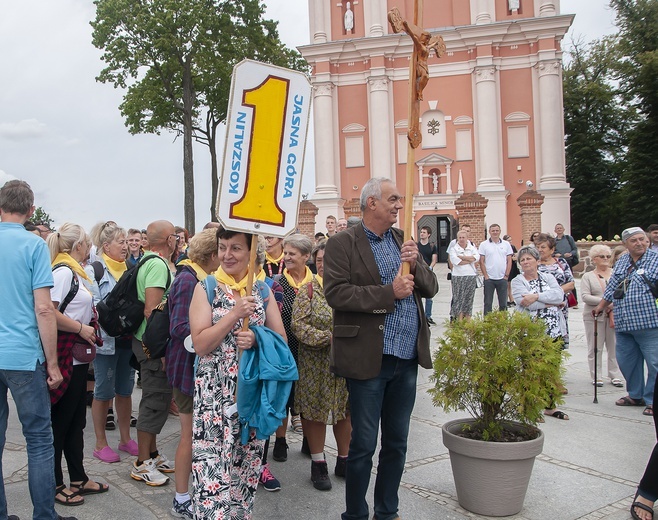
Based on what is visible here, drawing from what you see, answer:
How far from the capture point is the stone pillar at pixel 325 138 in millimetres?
36344

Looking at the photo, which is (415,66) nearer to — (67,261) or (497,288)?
(67,261)

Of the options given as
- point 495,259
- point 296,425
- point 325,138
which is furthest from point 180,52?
point 296,425

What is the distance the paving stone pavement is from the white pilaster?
94.5 feet

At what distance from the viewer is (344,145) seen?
37031 mm

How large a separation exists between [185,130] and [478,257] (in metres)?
22.5

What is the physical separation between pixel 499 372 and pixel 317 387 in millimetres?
1418

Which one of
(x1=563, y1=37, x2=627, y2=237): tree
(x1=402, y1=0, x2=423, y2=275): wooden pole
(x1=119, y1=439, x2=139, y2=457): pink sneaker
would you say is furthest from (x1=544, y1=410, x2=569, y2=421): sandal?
(x1=563, y1=37, x2=627, y2=237): tree

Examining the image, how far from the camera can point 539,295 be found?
707 cm

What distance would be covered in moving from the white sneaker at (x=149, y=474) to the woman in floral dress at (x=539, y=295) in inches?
166

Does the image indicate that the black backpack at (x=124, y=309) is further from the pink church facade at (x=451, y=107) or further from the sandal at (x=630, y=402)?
the pink church facade at (x=451, y=107)

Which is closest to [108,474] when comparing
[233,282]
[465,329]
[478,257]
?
[233,282]

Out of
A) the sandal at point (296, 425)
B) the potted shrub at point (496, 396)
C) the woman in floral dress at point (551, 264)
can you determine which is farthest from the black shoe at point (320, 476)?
the woman in floral dress at point (551, 264)

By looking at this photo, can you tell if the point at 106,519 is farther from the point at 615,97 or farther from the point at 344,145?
the point at 615,97

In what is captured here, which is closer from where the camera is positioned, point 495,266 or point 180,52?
point 495,266
